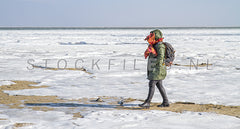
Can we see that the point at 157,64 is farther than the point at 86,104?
No

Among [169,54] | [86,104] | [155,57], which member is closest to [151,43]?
[155,57]

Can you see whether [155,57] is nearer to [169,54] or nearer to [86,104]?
[169,54]

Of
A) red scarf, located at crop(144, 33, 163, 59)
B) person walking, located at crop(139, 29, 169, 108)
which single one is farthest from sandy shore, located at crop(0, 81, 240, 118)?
red scarf, located at crop(144, 33, 163, 59)

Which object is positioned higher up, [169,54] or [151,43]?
[151,43]

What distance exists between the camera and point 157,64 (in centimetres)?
483

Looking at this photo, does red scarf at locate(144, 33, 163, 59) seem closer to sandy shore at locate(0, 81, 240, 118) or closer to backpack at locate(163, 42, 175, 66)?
backpack at locate(163, 42, 175, 66)

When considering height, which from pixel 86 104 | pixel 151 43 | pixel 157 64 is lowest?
pixel 86 104

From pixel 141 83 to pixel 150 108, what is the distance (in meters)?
2.71

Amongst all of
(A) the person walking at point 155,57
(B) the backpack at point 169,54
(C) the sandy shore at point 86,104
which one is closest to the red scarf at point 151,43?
(A) the person walking at point 155,57

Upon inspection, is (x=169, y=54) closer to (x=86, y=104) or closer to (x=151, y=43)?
(x=151, y=43)

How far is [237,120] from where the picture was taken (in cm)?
422

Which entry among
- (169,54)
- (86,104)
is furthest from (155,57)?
(86,104)

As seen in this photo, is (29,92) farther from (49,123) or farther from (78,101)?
(49,123)

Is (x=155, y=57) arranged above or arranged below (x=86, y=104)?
above
